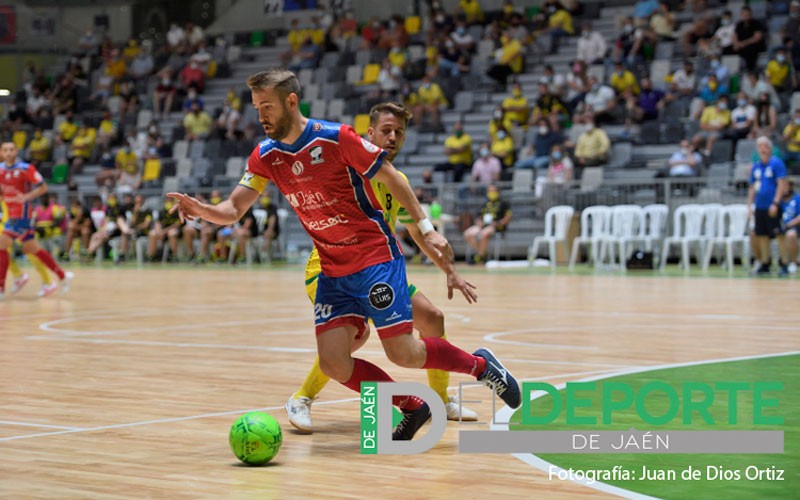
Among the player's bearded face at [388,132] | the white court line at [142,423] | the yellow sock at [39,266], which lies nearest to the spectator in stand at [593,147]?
the yellow sock at [39,266]

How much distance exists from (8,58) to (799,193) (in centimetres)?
2862

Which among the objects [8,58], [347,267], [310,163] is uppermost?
[8,58]

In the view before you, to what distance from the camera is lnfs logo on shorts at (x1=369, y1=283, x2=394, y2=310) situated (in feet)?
17.7

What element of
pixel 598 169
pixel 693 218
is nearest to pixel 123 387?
pixel 693 218

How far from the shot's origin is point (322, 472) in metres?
4.77

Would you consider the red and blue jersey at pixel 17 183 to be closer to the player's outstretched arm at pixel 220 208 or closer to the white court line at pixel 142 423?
the white court line at pixel 142 423

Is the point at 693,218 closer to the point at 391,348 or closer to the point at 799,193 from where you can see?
the point at 799,193

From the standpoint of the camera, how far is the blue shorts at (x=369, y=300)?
541 cm

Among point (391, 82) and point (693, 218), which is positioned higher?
point (391, 82)

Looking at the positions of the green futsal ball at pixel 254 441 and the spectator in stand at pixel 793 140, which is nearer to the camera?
the green futsal ball at pixel 254 441

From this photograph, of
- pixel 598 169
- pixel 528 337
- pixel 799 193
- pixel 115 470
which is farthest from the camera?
pixel 598 169

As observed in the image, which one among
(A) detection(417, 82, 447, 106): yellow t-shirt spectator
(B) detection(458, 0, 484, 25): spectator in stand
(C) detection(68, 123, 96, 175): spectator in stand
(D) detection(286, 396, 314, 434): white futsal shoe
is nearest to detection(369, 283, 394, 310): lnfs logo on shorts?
(D) detection(286, 396, 314, 434): white futsal shoe

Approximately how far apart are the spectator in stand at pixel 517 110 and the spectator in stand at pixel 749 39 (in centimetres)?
474

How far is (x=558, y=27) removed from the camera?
2930cm
